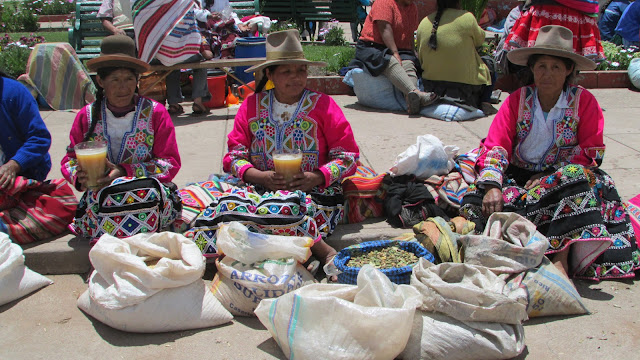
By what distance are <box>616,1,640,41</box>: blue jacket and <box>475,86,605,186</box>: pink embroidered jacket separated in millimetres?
7949

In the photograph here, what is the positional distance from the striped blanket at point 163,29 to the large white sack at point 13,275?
4144 millimetres

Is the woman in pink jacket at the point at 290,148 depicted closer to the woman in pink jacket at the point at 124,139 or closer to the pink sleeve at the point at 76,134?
the woman in pink jacket at the point at 124,139

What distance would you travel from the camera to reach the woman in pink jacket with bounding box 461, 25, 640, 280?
11.0 ft

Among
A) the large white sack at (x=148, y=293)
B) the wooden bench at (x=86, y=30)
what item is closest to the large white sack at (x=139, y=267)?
the large white sack at (x=148, y=293)

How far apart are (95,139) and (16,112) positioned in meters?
0.56

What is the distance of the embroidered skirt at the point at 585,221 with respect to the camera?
130 inches

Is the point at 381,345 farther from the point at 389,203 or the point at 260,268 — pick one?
the point at 389,203

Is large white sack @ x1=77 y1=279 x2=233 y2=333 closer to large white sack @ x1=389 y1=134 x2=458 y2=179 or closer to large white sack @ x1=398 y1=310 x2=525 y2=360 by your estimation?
large white sack @ x1=398 y1=310 x2=525 y2=360

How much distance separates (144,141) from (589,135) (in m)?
2.76

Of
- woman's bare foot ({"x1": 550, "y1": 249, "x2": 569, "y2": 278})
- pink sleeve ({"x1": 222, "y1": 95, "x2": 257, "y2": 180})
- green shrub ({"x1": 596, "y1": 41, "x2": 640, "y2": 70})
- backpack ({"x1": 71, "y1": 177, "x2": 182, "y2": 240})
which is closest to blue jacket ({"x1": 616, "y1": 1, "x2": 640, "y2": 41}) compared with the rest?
green shrub ({"x1": 596, "y1": 41, "x2": 640, "y2": 70})

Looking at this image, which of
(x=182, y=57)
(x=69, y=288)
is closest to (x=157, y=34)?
(x=182, y=57)

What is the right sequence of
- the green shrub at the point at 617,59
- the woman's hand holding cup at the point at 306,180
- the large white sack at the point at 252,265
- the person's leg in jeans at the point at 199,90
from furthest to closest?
1. the green shrub at the point at 617,59
2. the person's leg in jeans at the point at 199,90
3. the woman's hand holding cup at the point at 306,180
4. the large white sack at the point at 252,265

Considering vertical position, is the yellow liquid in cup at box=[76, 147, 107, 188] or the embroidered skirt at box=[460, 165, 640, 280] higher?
the yellow liquid in cup at box=[76, 147, 107, 188]

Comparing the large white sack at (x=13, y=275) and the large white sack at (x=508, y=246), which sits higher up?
the large white sack at (x=508, y=246)
